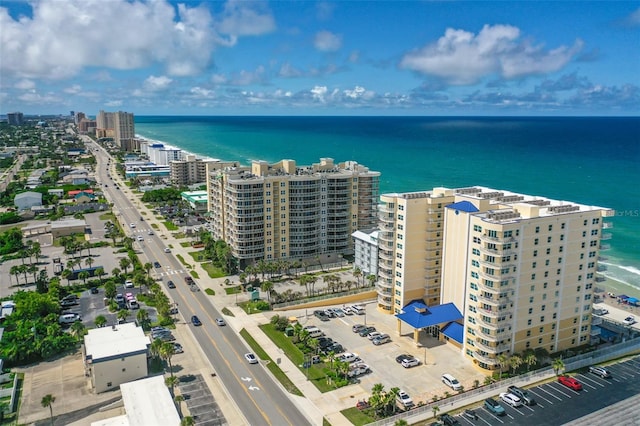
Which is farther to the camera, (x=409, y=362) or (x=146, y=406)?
(x=409, y=362)

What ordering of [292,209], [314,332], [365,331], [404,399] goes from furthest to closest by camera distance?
1. [292,209]
2. [365,331]
3. [314,332]
4. [404,399]

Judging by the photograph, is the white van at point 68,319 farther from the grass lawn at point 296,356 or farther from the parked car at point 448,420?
the parked car at point 448,420

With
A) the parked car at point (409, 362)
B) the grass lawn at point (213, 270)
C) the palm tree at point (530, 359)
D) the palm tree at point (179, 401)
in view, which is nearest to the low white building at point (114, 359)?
the palm tree at point (179, 401)

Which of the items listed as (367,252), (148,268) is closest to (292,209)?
(367,252)

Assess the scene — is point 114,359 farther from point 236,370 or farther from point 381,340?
point 381,340

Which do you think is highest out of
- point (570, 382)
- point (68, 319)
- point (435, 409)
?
point (435, 409)

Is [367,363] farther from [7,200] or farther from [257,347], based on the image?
[7,200]
